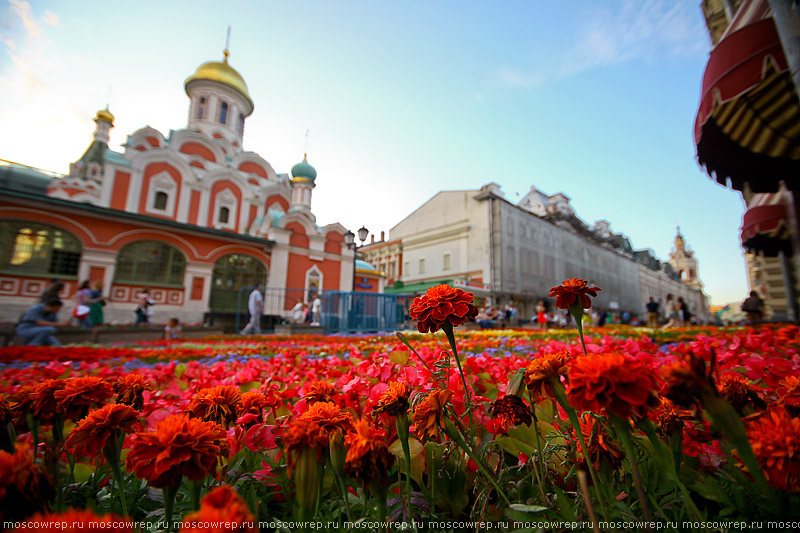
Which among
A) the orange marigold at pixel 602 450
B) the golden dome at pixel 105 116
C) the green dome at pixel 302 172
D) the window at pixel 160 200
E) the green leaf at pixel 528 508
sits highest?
the golden dome at pixel 105 116

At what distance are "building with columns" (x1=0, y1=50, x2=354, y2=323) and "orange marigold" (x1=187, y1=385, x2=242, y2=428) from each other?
11560mm

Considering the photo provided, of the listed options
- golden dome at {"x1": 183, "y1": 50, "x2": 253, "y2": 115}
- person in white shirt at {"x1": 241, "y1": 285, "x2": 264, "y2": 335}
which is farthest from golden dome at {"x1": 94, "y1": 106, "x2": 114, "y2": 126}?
person in white shirt at {"x1": 241, "y1": 285, "x2": 264, "y2": 335}

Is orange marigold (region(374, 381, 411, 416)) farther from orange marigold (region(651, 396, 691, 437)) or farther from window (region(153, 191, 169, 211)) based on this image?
window (region(153, 191, 169, 211))

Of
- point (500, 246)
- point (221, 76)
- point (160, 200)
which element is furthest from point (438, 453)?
point (221, 76)

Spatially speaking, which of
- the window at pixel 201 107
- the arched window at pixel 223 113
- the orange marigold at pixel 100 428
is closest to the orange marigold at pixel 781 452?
the orange marigold at pixel 100 428

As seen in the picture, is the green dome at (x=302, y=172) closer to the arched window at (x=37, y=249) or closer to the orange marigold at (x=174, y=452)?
the arched window at (x=37, y=249)

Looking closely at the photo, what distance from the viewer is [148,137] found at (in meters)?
17.5

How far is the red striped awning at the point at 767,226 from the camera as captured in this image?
268 inches

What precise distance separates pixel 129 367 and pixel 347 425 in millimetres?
3499

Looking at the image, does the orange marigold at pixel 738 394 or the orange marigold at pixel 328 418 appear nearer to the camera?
the orange marigold at pixel 328 418

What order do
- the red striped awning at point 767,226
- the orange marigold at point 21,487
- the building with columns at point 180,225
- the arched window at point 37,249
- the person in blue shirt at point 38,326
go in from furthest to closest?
the building with columns at point 180,225 → the arched window at point 37,249 → the red striped awning at point 767,226 → the person in blue shirt at point 38,326 → the orange marigold at point 21,487

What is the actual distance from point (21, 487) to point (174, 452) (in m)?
0.18

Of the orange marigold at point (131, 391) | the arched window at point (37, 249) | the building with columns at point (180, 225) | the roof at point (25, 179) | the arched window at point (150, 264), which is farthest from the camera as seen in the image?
the roof at point (25, 179)

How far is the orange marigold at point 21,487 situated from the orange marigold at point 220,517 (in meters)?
0.31
